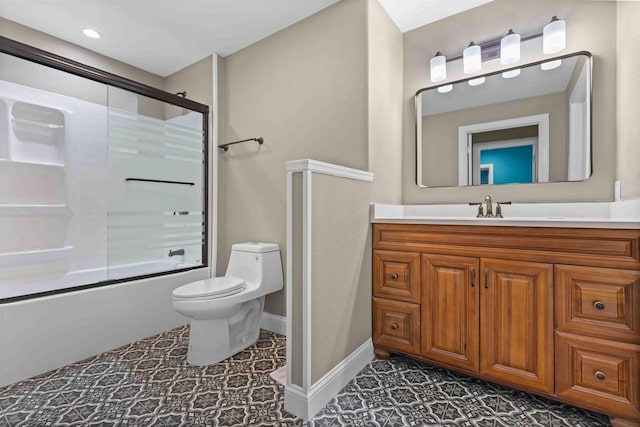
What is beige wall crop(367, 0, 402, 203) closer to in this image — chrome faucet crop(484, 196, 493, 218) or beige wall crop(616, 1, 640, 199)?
chrome faucet crop(484, 196, 493, 218)

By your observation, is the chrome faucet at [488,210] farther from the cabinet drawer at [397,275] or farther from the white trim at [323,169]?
the white trim at [323,169]

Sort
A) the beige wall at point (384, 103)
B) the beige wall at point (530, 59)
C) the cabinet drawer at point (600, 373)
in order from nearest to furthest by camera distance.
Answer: the cabinet drawer at point (600, 373)
the beige wall at point (530, 59)
the beige wall at point (384, 103)

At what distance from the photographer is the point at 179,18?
225cm

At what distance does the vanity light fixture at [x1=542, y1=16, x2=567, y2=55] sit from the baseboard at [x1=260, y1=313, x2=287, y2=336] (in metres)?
2.48

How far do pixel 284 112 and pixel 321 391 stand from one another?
1855 mm

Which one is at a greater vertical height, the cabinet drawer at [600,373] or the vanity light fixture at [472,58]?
the vanity light fixture at [472,58]

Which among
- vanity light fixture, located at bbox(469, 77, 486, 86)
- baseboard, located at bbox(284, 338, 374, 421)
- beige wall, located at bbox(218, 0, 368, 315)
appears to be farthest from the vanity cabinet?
vanity light fixture, located at bbox(469, 77, 486, 86)

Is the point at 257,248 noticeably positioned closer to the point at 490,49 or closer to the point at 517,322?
the point at 517,322

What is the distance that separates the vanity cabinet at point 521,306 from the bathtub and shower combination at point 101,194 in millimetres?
1720

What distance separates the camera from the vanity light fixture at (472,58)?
6.68 feet

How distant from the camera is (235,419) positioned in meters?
1.36

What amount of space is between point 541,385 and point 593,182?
1.15 meters

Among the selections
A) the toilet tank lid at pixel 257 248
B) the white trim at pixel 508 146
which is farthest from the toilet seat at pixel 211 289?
the white trim at pixel 508 146

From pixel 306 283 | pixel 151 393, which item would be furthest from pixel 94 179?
pixel 306 283
